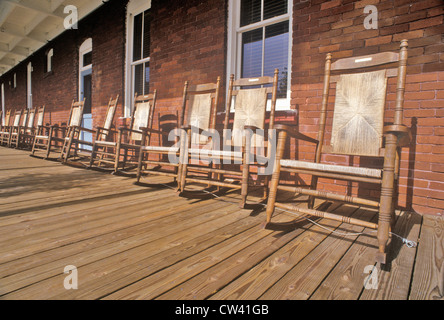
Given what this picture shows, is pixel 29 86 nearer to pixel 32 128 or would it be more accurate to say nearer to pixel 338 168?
pixel 32 128

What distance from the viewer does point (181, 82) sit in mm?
3541

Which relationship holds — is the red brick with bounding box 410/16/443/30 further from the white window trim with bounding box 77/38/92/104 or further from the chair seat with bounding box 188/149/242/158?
the white window trim with bounding box 77/38/92/104

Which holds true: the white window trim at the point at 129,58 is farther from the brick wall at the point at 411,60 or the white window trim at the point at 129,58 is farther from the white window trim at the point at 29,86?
the white window trim at the point at 29,86

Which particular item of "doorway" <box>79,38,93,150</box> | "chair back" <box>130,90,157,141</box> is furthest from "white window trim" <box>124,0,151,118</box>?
"doorway" <box>79,38,93,150</box>

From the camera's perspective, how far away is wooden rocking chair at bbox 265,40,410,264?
1274 millimetres

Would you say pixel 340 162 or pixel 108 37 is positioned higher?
pixel 108 37

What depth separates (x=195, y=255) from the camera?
114 cm

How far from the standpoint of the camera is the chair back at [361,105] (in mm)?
1627

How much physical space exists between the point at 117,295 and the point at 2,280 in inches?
17.5

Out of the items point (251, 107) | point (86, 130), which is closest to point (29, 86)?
point (86, 130)

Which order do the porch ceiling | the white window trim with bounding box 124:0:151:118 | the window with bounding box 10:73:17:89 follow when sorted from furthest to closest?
the window with bounding box 10:73:17:89
the porch ceiling
the white window trim with bounding box 124:0:151:118

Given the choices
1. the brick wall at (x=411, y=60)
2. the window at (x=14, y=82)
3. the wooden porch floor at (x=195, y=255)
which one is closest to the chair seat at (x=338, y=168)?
the wooden porch floor at (x=195, y=255)
